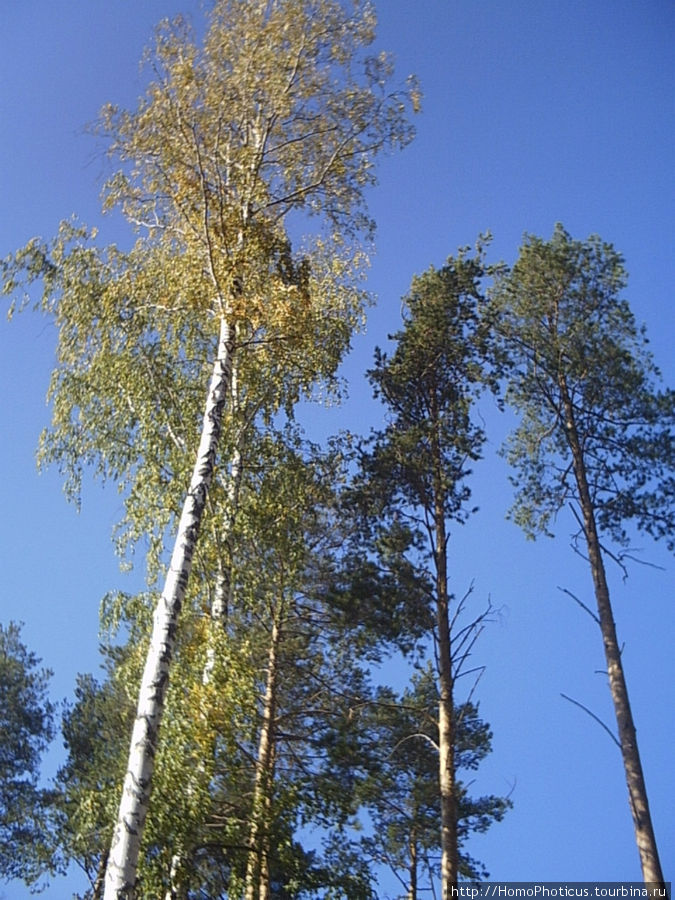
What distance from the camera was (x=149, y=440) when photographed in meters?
8.81

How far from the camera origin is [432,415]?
12188 mm

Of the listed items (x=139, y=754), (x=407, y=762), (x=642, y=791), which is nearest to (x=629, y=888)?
(x=642, y=791)

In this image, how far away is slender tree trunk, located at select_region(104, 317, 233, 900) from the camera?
5.97m

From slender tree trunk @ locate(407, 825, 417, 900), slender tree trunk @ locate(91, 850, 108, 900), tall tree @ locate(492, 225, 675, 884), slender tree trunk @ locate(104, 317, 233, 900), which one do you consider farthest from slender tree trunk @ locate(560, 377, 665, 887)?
slender tree trunk @ locate(91, 850, 108, 900)

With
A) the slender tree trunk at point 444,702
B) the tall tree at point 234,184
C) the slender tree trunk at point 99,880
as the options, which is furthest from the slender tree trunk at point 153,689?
the slender tree trunk at point 99,880

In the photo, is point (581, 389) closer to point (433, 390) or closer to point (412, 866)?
point (433, 390)

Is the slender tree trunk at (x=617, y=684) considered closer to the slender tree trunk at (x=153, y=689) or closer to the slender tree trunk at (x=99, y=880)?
the slender tree trunk at (x=153, y=689)

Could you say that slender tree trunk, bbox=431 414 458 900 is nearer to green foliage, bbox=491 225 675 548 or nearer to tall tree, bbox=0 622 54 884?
green foliage, bbox=491 225 675 548

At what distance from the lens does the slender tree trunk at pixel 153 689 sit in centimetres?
597

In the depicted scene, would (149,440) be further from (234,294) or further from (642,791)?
(642,791)

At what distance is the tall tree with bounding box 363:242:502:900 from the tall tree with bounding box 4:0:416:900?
2149 millimetres

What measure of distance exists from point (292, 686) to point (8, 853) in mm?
8332

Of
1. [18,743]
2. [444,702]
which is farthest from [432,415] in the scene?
[18,743]

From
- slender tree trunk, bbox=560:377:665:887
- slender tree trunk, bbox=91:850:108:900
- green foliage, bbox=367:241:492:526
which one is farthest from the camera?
slender tree trunk, bbox=91:850:108:900
